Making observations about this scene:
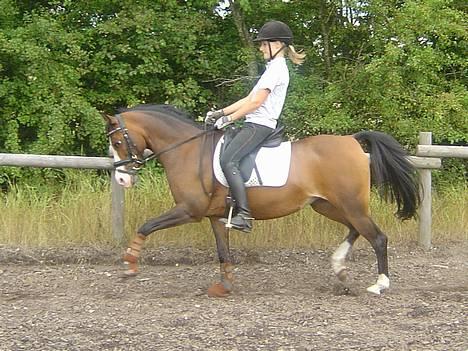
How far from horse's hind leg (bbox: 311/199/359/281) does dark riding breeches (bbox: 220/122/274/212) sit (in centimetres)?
89

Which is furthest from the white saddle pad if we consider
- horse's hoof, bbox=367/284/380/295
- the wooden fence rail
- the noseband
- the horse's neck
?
the wooden fence rail

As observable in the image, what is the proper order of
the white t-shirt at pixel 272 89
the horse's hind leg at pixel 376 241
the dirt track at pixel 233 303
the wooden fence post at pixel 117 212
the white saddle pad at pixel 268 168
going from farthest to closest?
the wooden fence post at pixel 117 212 < the horse's hind leg at pixel 376 241 < the white saddle pad at pixel 268 168 < the white t-shirt at pixel 272 89 < the dirt track at pixel 233 303

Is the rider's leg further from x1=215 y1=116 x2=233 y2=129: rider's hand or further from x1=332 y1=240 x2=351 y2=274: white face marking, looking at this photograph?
x1=332 y1=240 x2=351 y2=274: white face marking

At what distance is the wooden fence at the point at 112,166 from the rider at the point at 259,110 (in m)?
2.19

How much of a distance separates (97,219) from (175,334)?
11.6ft

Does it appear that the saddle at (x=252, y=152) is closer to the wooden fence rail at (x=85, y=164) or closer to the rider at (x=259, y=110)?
the rider at (x=259, y=110)

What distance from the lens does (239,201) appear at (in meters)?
6.54

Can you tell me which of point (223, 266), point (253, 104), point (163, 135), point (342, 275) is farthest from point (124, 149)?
point (342, 275)

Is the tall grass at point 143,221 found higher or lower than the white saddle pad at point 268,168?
lower

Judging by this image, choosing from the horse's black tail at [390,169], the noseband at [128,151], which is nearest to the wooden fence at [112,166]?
the horse's black tail at [390,169]

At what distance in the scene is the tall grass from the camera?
8.35 metres

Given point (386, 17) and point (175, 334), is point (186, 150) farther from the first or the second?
point (386, 17)

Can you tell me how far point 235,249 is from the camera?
27.0 ft

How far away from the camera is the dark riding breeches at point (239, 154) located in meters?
6.48
